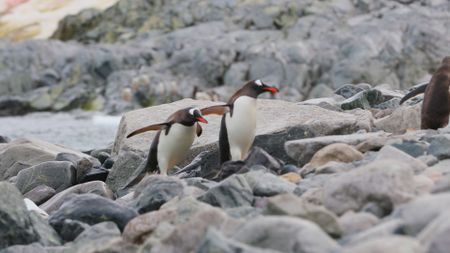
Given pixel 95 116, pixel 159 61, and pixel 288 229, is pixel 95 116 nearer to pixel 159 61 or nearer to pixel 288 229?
pixel 159 61

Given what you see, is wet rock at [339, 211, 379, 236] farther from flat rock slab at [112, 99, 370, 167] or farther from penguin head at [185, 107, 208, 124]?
penguin head at [185, 107, 208, 124]

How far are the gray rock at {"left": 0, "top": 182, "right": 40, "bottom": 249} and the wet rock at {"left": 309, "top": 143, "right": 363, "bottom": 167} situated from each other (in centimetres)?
230

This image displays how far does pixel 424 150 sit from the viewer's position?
6.77m

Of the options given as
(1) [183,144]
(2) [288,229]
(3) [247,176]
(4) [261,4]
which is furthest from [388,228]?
(4) [261,4]

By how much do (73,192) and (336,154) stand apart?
2732mm

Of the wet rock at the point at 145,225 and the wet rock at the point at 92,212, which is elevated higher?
the wet rock at the point at 145,225

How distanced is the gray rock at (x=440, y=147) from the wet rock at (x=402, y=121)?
2.00 meters

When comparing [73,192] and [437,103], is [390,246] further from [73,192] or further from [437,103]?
[73,192]

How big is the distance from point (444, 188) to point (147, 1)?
202ft

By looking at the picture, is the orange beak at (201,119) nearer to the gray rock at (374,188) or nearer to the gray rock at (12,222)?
the gray rock at (12,222)

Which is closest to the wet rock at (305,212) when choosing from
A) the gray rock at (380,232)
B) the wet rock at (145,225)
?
the gray rock at (380,232)

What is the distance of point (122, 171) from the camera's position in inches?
367

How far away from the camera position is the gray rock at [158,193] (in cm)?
641

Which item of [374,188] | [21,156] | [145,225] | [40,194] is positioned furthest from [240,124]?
[21,156]
